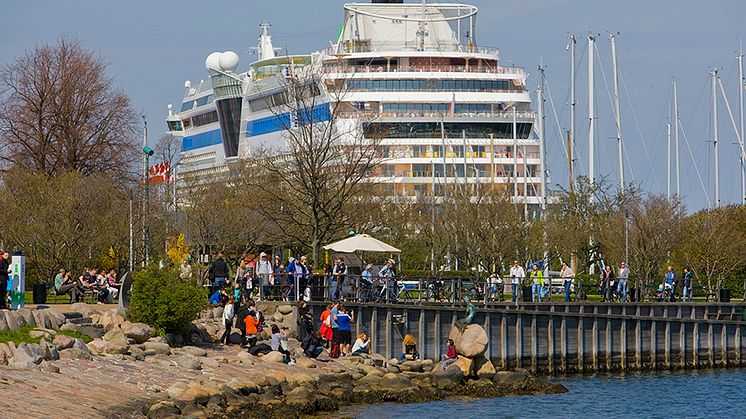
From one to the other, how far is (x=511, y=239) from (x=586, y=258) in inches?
218

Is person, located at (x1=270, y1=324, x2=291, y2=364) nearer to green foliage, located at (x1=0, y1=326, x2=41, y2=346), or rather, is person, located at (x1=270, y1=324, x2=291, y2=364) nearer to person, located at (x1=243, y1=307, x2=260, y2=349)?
person, located at (x1=243, y1=307, x2=260, y2=349)

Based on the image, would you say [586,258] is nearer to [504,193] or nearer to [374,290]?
[504,193]

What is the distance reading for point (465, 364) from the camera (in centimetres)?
4391

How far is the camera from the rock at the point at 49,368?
32.9 meters

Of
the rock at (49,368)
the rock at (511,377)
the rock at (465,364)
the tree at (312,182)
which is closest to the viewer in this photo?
the rock at (49,368)

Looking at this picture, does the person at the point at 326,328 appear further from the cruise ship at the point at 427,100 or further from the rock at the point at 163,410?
the cruise ship at the point at 427,100

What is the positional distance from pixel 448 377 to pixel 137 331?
9.18 m

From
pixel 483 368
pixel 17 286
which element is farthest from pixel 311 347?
pixel 17 286

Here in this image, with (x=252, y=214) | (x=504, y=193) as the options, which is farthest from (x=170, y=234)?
(x=504, y=193)

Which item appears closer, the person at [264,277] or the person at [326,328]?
the person at [326,328]

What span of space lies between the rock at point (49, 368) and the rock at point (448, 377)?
42.2 ft

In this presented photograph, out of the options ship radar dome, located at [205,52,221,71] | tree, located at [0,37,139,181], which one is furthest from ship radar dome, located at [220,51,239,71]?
tree, located at [0,37,139,181]

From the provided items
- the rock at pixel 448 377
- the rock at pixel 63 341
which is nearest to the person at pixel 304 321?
the rock at pixel 448 377

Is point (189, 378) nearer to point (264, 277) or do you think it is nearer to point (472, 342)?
point (472, 342)
